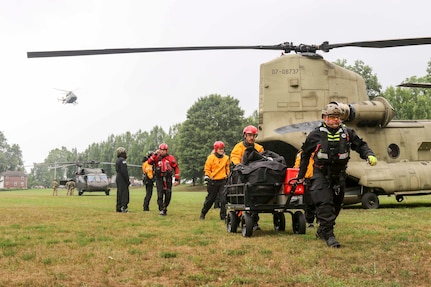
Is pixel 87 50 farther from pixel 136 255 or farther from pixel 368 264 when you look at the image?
pixel 368 264

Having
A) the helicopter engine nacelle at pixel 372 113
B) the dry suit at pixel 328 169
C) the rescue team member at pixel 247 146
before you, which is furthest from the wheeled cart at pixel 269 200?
the helicopter engine nacelle at pixel 372 113

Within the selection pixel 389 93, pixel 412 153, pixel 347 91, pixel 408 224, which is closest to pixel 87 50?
pixel 408 224

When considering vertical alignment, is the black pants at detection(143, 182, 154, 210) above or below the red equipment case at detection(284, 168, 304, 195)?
below

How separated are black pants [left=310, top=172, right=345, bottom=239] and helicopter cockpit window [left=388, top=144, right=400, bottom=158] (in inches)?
387

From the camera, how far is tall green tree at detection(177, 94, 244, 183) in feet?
224

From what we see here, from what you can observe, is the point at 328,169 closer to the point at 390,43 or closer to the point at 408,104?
the point at 390,43

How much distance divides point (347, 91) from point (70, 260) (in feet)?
40.0

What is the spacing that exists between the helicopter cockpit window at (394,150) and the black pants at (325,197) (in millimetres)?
9831

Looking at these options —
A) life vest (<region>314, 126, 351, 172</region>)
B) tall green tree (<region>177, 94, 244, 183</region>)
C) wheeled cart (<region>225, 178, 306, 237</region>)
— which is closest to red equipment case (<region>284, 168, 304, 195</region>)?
wheeled cart (<region>225, 178, 306, 237</region>)

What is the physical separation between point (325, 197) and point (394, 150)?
1030cm

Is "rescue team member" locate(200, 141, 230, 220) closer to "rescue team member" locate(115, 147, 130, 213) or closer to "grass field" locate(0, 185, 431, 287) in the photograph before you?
"grass field" locate(0, 185, 431, 287)

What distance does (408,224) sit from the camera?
9.52 metres

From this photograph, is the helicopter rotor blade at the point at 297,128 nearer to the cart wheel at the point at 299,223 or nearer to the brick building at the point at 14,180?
the cart wheel at the point at 299,223

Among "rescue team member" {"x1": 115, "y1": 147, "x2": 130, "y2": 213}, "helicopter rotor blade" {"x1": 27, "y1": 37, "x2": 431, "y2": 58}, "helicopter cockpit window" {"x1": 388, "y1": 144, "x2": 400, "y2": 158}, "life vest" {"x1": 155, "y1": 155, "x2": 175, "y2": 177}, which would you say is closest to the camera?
"helicopter rotor blade" {"x1": 27, "y1": 37, "x2": 431, "y2": 58}
